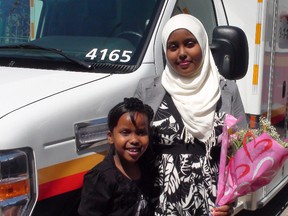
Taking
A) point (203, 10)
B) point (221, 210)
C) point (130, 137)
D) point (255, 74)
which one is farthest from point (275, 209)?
point (130, 137)

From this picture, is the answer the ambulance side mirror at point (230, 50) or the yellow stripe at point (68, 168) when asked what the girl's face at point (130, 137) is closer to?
the yellow stripe at point (68, 168)

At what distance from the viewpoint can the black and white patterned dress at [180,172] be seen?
8.34 ft

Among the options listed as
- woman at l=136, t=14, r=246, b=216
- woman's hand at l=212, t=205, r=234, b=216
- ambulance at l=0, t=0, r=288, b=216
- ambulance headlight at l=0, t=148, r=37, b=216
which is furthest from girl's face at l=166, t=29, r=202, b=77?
A: ambulance headlight at l=0, t=148, r=37, b=216

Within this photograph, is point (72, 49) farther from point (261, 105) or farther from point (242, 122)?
point (261, 105)

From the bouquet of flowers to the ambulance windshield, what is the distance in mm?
816

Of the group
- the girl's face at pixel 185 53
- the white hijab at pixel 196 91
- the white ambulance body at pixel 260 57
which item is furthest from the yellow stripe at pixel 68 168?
the white ambulance body at pixel 260 57

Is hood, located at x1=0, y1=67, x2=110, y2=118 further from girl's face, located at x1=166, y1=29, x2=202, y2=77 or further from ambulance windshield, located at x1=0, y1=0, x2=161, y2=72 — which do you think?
girl's face, located at x1=166, y1=29, x2=202, y2=77

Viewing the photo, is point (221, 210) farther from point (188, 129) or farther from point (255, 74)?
point (255, 74)

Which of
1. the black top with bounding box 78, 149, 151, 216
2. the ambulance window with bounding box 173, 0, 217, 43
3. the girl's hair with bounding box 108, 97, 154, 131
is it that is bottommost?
the black top with bounding box 78, 149, 151, 216

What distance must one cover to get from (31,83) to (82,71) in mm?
369

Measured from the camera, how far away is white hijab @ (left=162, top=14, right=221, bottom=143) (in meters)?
2.52

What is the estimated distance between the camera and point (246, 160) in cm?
241

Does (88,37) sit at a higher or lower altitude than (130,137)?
higher

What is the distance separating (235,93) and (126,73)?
0.65m
